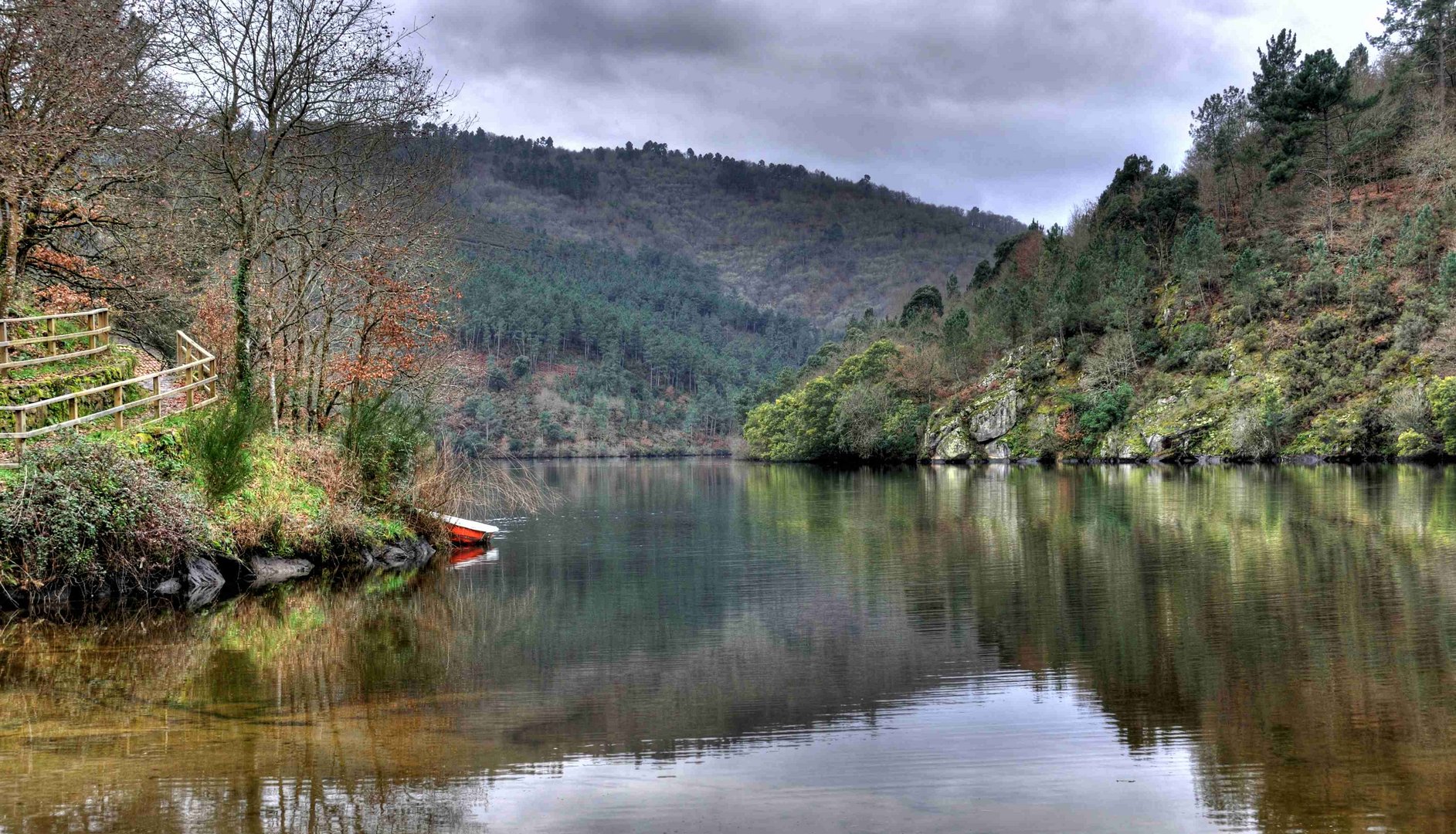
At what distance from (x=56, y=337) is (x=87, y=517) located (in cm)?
443

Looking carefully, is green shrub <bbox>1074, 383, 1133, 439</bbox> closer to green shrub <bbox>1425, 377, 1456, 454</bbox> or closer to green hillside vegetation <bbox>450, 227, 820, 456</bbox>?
green shrub <bbox>1425, 377, 1456, 454</bbox>

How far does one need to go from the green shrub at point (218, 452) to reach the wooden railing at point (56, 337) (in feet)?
8.01

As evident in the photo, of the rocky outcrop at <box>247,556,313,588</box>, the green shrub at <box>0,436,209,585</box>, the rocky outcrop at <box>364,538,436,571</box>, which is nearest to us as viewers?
the green shrub at <box>0,436,209,585</box>

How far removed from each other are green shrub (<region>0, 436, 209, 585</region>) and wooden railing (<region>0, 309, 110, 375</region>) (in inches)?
99.5

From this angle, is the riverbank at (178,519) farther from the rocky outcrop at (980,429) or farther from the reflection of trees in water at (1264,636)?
the rocky outcrop at (980,429)

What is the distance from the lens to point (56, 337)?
17.9 m

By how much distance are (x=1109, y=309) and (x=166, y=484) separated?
81.4m

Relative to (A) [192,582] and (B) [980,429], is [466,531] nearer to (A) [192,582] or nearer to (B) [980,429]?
(A) [192,582]

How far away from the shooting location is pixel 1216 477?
49.6 metres

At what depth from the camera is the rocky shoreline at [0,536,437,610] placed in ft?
50.5

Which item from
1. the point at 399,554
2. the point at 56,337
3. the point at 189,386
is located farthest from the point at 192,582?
the point at 399,554

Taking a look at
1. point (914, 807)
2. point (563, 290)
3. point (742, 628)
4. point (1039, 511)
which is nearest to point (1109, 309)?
point (1039, 511)

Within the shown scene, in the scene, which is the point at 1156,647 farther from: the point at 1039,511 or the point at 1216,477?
the point at 1216,477

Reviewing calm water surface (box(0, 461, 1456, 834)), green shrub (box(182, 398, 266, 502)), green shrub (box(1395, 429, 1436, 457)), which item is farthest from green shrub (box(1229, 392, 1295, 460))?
green shrub (box(182, 398, 266, 502))
